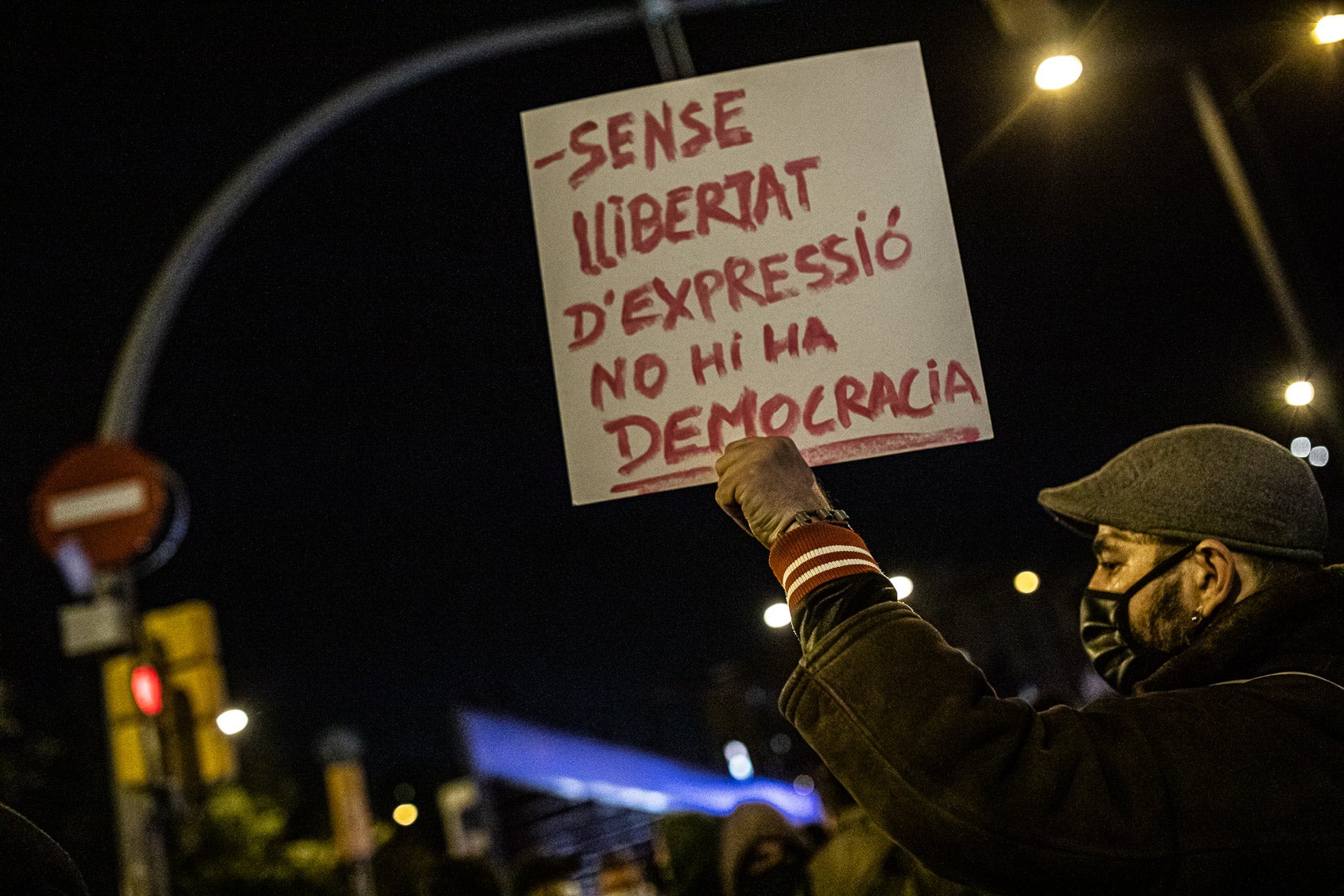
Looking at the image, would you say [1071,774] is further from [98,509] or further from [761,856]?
[98,509]

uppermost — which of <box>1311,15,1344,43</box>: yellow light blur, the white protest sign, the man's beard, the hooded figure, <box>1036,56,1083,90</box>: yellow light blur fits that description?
<box>1036,56,1083,90</box>: yellow light blur

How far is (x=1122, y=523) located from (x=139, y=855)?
308 inches

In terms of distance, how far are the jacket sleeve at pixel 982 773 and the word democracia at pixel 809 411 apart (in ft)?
2.13

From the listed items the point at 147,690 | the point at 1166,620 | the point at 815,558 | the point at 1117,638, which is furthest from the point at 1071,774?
the point at 147,690

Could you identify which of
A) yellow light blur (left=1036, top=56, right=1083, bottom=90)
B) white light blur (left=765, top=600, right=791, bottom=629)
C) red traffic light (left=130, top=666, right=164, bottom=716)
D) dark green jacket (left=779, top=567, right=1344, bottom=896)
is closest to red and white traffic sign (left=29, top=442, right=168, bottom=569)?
red traffic light (left=130, top=666, right=164, bottom=716)

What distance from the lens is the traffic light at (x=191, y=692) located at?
8.45 meters

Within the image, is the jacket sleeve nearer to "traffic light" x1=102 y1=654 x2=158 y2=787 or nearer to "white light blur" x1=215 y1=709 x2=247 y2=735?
"traffic light" x1=102 y1=654 x2=158 y2=787

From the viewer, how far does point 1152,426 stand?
5152 mm

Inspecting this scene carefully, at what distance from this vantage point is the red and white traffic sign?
7.41 m

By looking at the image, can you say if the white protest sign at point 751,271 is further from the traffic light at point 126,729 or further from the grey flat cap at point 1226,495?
the traffic light at point 126,729

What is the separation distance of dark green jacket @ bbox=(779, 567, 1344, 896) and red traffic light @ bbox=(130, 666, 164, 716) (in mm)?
7571

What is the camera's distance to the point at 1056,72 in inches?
193

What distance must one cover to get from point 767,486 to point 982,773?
619 millimetres

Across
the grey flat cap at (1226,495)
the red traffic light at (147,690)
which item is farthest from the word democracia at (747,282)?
the red traffic light at (147,690)
